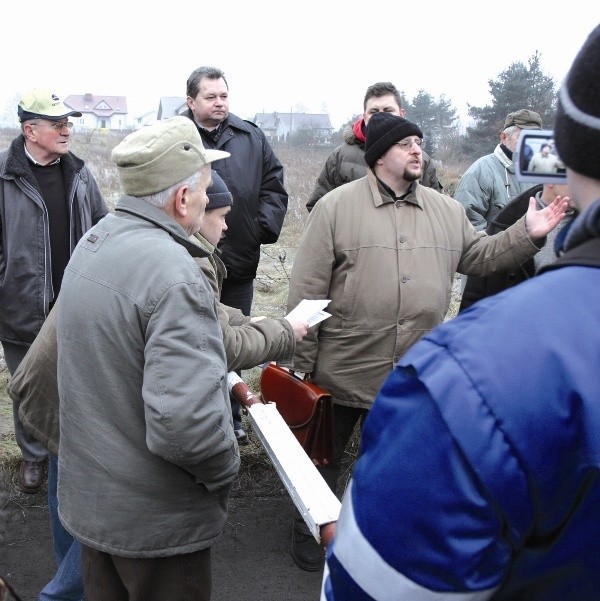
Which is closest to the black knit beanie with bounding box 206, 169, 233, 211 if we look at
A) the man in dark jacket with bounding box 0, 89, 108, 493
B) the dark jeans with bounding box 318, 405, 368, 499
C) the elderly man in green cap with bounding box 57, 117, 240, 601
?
the elderly man in green cap with bounding box 57, 117, 240, 601

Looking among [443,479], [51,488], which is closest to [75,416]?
[51,488]

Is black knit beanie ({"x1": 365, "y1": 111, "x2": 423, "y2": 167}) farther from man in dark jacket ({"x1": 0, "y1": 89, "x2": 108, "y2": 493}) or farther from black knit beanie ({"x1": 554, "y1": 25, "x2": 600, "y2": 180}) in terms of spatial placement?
black knit beanie ({"x1": 554, "y1": 25, "x2": 600, "y2": 180})

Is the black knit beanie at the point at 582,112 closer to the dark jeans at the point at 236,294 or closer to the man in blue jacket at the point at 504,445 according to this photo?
the man in blue jacket at the point at 504,445

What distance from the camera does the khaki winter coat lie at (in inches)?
138

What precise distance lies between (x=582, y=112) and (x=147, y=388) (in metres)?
1.45

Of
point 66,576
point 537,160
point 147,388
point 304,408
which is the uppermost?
point 537,160

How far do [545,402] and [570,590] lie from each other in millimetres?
317

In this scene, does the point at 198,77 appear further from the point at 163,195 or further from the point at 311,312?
the point at 163,195

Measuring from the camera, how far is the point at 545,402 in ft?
2.95

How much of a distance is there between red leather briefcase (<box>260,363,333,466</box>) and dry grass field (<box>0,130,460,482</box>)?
975 millimetres

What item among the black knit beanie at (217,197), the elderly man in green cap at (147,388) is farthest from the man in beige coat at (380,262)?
the elderly man in green cap at (147,388)

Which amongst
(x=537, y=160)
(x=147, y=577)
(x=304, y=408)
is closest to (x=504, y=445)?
(x=537, y=160)

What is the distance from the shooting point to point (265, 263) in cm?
904

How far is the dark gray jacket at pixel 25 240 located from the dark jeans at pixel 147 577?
2.01 metres
